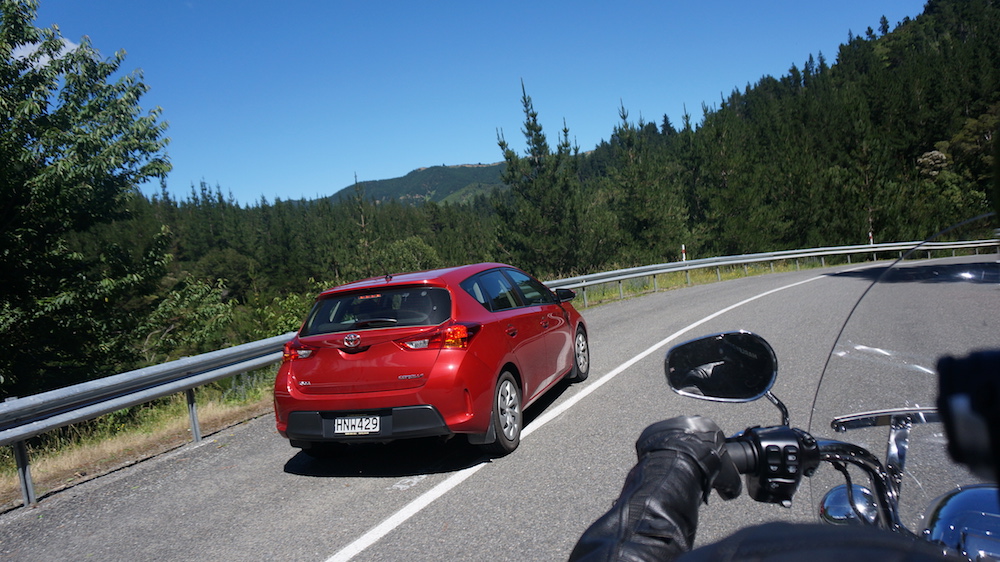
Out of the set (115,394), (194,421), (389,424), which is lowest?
(194,421)

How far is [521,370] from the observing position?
241 inches

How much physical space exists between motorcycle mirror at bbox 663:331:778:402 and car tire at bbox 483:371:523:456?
11.3 feet

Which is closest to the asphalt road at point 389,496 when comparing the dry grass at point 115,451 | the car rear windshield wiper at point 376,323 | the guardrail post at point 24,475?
the guardrail post at point 24,475

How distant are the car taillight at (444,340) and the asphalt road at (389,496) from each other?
1.01 meters

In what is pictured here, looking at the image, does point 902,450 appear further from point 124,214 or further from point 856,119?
point 856,119

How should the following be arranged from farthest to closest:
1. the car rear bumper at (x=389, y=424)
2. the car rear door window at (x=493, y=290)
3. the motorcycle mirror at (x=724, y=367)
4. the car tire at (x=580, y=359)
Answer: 1. the car tire at (x=580, y=359)
2. the car rear door window at (x=493, y=290)
3. the car rear bumper at (x=389, y=424)
4. the motorcycle mirror at (x=724, y=367)

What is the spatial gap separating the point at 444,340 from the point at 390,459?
133 cm

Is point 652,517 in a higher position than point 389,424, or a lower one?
higher

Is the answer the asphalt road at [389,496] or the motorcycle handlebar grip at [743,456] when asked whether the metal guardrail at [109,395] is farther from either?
the motorcycle handlebar grip at [743,456]

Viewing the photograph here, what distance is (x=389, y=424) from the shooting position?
202 inches

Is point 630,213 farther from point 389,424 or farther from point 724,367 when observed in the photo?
point 724,367

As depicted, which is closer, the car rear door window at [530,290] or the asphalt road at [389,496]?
the asphalt road at [389,496]

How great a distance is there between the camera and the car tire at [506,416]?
5.46 m

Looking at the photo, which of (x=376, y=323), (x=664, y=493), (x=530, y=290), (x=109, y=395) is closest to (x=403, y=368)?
(x=376, y=323)
